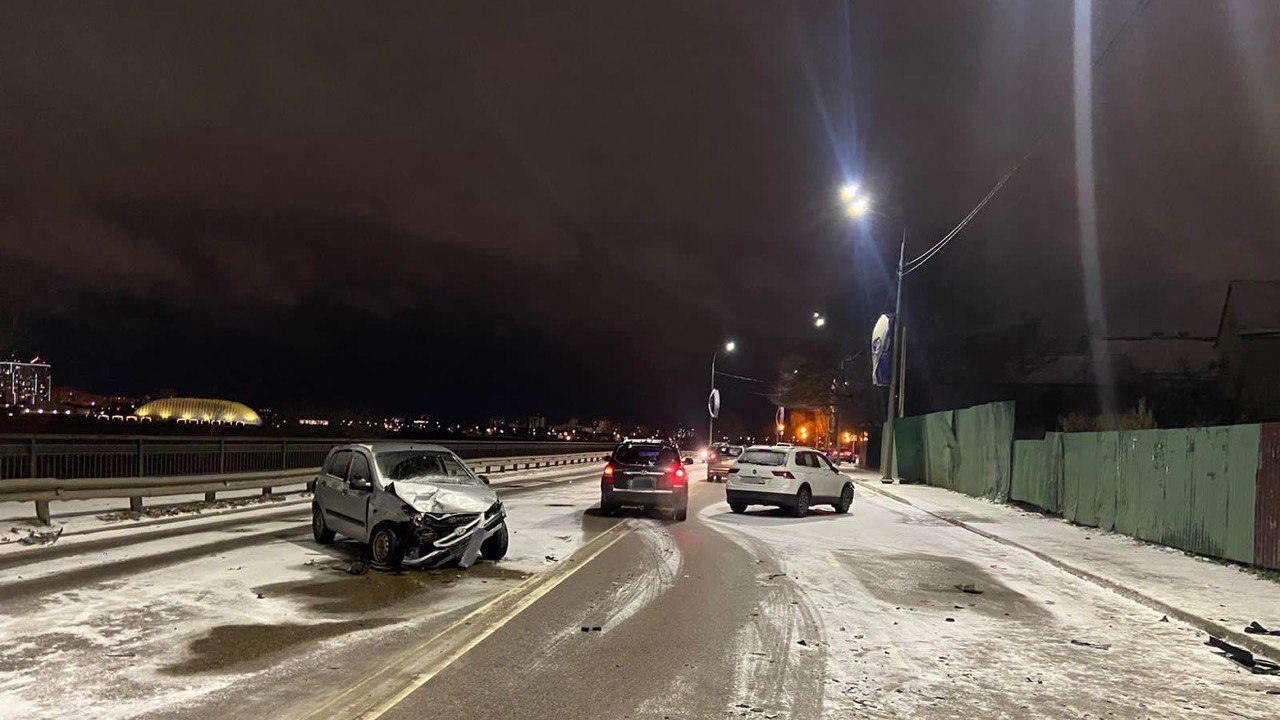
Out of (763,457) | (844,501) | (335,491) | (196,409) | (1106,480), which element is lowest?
(196,409)

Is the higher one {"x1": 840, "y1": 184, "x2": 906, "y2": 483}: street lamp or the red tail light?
{"x1": 840, "y1": 184, "x2": 906, "y2": 483}: street lamp

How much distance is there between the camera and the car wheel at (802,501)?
1964 centimetres

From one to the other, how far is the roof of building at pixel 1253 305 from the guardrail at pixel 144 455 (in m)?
49.4

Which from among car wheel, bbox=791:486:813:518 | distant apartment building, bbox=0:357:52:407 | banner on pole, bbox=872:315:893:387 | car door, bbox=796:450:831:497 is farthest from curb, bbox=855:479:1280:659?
distant apartment building, bbox=0:357:52:407

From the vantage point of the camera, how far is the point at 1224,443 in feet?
42.5

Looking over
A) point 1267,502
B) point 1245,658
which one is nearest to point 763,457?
point 1267,502

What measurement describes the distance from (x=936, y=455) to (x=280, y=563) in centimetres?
2668

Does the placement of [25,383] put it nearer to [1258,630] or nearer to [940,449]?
[940,449]

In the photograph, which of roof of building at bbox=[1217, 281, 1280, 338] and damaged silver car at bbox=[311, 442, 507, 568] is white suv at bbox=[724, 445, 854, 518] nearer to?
damaged silver car at bbox=[311, 442, 507, 568]

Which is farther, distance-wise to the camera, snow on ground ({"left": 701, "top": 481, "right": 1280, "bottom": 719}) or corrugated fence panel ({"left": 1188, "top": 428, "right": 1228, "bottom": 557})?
corrugated fence panel ({"left": 1188, "top": 428, "right": 1228, "bottom": 557})

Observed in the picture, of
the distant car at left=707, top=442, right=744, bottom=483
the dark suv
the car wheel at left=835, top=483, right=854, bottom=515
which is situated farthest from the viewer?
the distant car at left=707, top=442, right=744, bottom=483

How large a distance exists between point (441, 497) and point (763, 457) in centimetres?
1071

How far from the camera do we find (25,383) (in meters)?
90.6

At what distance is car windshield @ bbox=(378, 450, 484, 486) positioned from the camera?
454 inches
